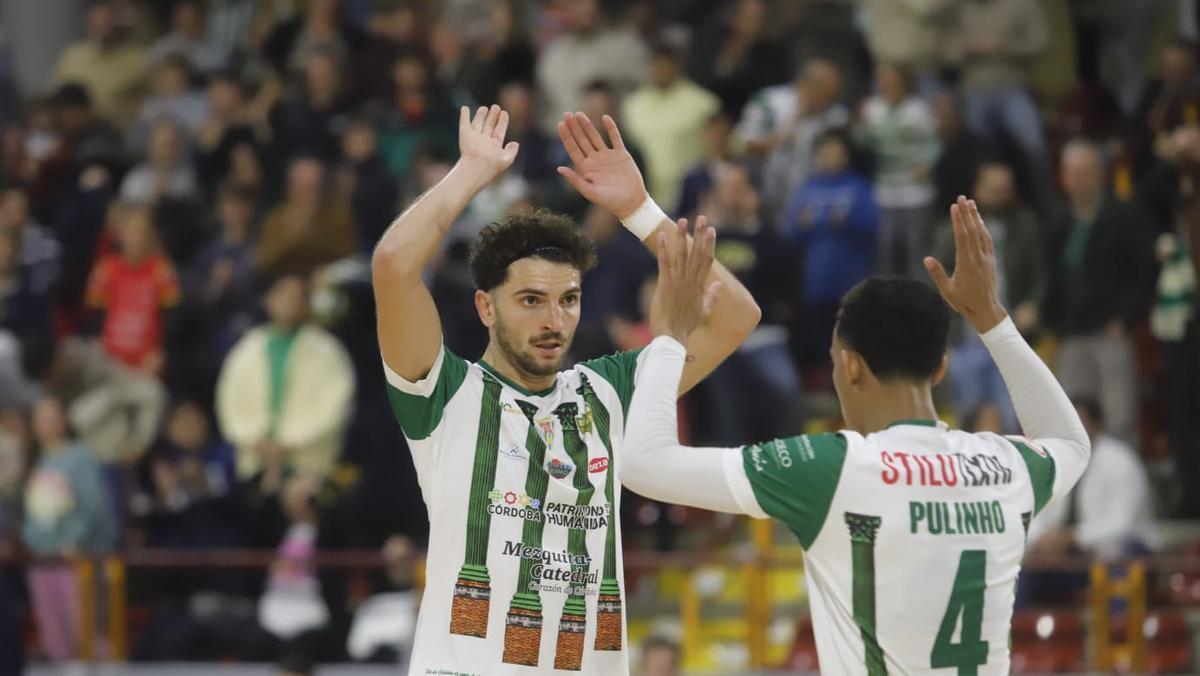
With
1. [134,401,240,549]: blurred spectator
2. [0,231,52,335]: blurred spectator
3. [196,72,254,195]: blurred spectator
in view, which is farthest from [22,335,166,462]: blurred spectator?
[196,72,254,195]: blurred spectator

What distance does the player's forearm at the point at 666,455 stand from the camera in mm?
5172

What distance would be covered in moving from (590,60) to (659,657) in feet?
23.6

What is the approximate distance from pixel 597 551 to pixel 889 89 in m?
9.16

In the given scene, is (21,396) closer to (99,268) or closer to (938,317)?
(99,268)

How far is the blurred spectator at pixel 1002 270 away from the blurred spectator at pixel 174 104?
780cm

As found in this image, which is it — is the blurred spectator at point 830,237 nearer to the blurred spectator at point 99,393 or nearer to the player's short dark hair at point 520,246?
the blurred spectator at point 99,393

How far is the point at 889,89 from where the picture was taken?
14.7m

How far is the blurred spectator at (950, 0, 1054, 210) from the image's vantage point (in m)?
14.9

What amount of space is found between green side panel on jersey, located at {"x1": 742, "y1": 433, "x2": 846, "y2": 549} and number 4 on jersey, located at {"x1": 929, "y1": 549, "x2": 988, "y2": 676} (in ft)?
1.35

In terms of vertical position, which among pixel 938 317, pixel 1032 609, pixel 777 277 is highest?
pixel 777 277

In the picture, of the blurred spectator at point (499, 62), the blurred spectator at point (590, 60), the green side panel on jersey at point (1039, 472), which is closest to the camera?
the green side panel on jersey at point (1039, 472)

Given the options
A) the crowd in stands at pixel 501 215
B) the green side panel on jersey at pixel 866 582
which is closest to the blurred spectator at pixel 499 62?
the crowd in stands at pixel 501 215

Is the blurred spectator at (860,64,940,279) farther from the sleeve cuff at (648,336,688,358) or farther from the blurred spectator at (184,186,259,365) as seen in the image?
the sleeve cuff at (648,336,688,358)

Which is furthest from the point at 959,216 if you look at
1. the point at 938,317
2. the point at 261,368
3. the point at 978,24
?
the point at 978,24
